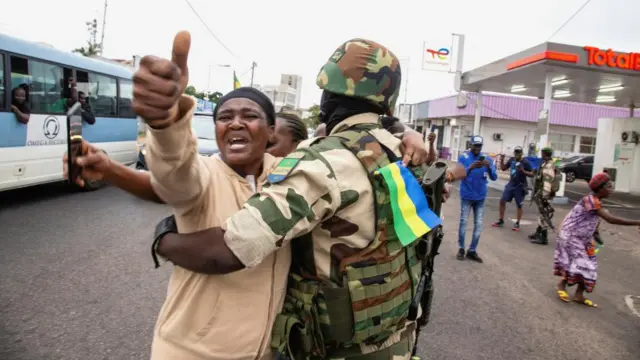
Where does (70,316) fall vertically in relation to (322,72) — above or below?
below

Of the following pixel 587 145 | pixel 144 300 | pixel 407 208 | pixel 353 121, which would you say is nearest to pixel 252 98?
pixel 353 121

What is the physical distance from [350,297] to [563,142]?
35574 millimetres

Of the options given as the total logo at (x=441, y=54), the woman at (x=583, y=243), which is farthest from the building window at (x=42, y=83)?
the total logo at (x=441, y=54)

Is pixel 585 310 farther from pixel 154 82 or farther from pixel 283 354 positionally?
pixel 154 82

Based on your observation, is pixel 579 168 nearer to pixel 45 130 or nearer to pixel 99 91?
pixel 99 91

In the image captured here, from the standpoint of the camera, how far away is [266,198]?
1.32 m

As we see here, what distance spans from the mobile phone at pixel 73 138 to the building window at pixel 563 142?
35564 millimetres

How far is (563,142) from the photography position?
107 ft

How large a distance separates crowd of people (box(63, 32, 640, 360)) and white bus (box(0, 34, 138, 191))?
762cm

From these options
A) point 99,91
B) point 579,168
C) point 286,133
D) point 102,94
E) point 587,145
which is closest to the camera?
point 286,133

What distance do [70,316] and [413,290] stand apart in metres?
3.11

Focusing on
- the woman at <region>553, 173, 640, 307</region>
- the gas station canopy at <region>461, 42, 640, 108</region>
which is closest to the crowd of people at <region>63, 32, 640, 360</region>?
the woman at <region>553, 173, 640, 307</region>

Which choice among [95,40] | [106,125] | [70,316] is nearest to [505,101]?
[106,125]

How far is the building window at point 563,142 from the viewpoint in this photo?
3259 centimetres
